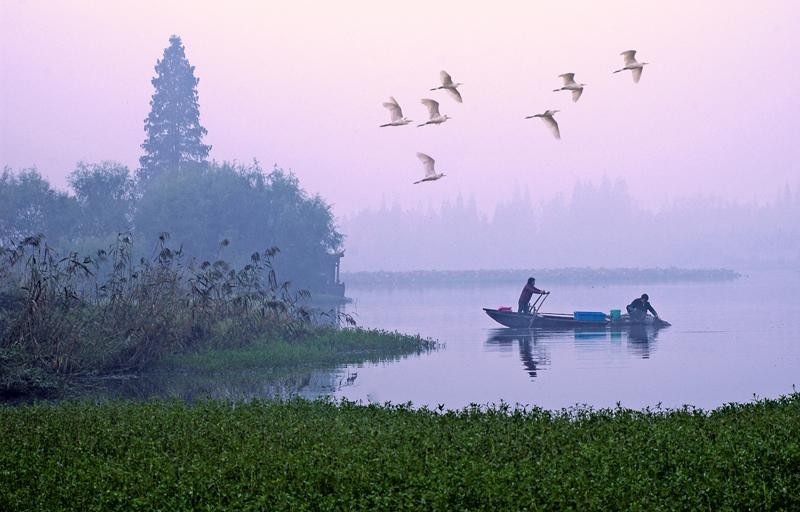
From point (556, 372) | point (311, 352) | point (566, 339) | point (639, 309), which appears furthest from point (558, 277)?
point (556, 372)

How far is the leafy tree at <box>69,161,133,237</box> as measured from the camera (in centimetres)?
7225

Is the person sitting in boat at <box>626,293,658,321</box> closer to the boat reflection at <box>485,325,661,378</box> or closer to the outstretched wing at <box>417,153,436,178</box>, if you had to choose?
the boat reflection at <box>485,325,661,378</box>

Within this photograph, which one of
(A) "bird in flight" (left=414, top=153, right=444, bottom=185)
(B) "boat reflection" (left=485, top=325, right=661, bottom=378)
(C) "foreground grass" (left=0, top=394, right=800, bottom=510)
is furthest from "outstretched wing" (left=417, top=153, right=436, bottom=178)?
(B) "boat reflection" (left=485, top=325, right=661, bottom=378)

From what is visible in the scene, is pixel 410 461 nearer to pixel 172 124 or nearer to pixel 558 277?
pixel 172 124

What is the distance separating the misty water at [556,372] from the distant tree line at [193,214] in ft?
63.8

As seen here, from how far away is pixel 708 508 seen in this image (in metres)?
10.9

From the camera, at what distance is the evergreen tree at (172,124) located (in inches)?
3292

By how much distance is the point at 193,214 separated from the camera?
6912 centimetres

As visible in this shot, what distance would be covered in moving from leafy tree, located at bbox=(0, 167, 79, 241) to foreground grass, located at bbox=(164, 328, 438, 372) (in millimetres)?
39654

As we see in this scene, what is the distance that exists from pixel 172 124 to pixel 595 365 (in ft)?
191

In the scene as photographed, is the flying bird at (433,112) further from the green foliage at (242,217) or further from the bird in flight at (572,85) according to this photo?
the green foliage at (242,217)

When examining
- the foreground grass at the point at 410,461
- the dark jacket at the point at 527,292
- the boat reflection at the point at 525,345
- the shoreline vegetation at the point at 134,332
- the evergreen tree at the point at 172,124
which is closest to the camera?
the foreground grass at the point at 410,461

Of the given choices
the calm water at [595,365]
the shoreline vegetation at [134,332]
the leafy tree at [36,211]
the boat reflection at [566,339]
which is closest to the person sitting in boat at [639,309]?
the boat reflection at [566,339]

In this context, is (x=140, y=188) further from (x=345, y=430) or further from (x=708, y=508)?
(x=708, y=508)
